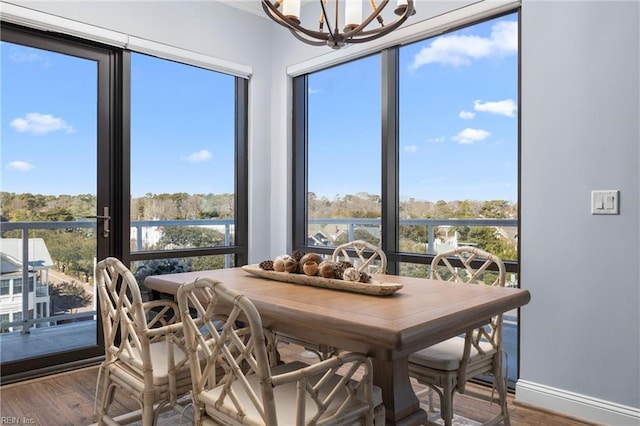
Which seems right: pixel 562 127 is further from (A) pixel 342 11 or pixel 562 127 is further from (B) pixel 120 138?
(B) pixel 120 138

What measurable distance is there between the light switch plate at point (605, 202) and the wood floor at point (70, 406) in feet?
3.39

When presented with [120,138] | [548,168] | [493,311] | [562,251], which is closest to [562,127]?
[548,168]

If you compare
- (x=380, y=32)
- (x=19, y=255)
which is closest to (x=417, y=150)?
(x=380, y=32)

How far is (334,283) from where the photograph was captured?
1881mm

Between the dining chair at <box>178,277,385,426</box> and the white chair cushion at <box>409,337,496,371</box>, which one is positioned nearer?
the dining chair at <box>178,277,385,426</box>

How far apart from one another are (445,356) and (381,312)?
0.58 metres

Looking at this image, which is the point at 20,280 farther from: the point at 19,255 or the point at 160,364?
the point at 160,364

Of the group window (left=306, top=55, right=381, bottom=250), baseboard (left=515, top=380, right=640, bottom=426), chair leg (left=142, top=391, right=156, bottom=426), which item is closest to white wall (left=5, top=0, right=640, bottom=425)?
baseboard (left=515, top=380, right=640, bottom=426)

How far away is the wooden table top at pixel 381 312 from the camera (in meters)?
1.30

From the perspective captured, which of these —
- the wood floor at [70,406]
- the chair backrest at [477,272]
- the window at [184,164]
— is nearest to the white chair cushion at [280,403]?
the chair backrest at [477,272]

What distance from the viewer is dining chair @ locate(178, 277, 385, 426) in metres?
1.19

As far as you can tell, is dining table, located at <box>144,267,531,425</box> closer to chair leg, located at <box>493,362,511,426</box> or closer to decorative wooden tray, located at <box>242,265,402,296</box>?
decorative wooden tray, located at <box>242,265,402,296</box>

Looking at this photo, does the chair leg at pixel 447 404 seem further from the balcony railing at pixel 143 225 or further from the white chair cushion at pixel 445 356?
the balcony railing at pixel 143 225

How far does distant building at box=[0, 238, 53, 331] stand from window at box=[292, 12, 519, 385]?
6.13 ft
